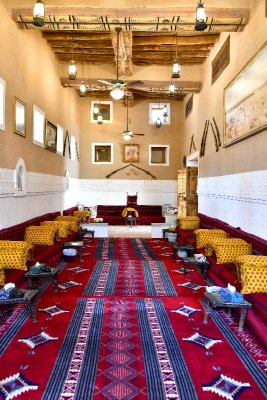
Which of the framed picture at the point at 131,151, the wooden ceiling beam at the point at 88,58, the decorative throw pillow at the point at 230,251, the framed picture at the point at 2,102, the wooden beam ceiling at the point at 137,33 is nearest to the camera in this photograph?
the decorative throw pillow at the point at 230,251

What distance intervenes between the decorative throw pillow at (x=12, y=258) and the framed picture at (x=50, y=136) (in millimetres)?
5000

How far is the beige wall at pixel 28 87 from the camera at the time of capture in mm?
7145

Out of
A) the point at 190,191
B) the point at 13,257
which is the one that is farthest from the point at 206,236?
the point at 190,191

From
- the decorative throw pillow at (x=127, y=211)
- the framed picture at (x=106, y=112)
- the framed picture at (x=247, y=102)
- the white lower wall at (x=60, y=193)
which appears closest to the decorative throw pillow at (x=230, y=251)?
the framed picture at (x=247, y=102)

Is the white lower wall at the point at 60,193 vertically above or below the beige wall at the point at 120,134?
below

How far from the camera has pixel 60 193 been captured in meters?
12.4

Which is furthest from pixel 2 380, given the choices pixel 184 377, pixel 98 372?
pixel 184 377

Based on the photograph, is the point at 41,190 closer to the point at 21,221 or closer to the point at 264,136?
the point at 21,221

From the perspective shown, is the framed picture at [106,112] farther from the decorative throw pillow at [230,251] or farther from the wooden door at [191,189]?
the decorative throw pillow at [230,251]

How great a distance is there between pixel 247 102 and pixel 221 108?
2378mm

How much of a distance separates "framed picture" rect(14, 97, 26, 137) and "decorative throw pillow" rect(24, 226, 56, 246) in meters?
2.11

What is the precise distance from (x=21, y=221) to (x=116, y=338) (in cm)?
476

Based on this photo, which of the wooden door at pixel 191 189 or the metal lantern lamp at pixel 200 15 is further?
the wooden door at pixel 191 189

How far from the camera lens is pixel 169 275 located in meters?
7.21
